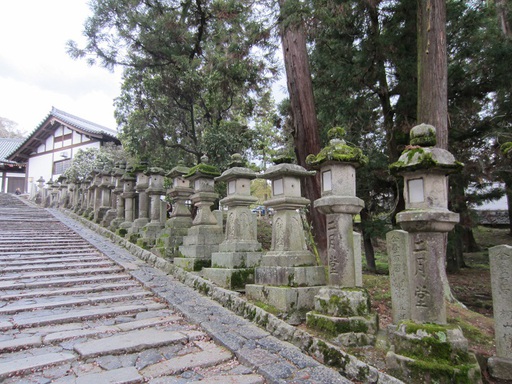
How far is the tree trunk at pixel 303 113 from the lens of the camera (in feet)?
25.2

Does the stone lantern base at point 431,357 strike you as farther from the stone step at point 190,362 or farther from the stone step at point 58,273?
the stone step at point 58,273

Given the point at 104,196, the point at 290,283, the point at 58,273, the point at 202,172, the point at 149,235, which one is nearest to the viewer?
the point at 290,283

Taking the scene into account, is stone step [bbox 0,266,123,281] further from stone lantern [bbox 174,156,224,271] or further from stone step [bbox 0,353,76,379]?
stone step [bbox 0,353,76,379]

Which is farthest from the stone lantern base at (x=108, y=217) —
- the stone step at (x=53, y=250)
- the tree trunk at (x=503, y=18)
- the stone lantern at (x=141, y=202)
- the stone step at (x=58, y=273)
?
the tree trunk at (x=503, y=18)

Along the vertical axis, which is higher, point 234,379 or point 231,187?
point 231,187

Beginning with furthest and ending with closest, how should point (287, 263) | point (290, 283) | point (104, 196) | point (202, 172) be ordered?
point (104, 196), point (202, 172), point (287, 263), point (290, 283)

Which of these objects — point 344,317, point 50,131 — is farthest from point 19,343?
point 50,131

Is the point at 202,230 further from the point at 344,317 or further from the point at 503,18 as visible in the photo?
the point at 503,18

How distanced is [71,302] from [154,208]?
399 cm

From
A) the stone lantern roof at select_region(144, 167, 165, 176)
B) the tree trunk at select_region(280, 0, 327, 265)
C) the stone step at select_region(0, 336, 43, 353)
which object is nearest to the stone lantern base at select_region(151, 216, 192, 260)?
the stone lantern roof at select_region(144, 167, 165, 176)

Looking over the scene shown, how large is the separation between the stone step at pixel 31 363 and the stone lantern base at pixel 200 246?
10.0 ft

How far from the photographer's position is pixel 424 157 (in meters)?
3.33

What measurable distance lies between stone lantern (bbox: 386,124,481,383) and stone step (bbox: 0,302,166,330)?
3.37m

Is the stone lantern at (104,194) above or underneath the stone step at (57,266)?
above
